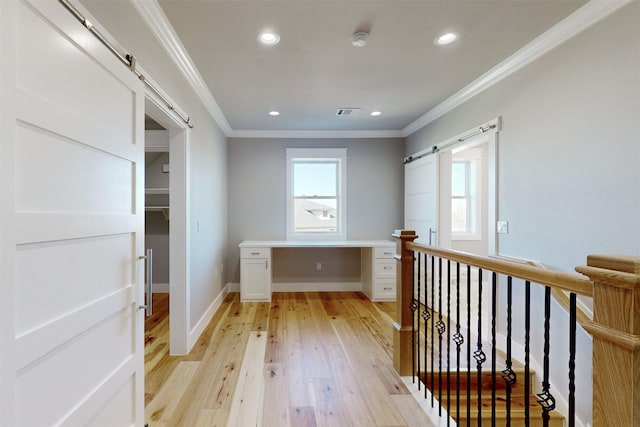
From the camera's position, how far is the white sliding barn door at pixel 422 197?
3865mm

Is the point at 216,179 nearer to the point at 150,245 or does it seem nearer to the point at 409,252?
the point at 150,245

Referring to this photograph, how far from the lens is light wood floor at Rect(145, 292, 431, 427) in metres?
1.86

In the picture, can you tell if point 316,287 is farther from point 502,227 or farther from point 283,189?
point 502,227

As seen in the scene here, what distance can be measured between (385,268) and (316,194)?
5.29ft

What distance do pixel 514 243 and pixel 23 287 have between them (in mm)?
3149

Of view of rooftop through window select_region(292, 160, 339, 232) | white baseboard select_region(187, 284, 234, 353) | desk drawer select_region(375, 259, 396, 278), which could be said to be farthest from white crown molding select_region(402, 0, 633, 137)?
white baseboard select_region(187, 284, 234, 353)

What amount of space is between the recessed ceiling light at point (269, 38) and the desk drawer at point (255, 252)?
2.68m

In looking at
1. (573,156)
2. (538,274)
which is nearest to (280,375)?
(538,274)

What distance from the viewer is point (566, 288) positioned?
0.96m

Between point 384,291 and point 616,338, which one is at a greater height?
point 616,338

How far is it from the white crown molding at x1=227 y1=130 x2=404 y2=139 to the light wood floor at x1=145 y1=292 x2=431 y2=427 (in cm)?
269

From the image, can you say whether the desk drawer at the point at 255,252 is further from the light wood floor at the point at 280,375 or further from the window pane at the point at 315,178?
the window pane at the point at 315,178

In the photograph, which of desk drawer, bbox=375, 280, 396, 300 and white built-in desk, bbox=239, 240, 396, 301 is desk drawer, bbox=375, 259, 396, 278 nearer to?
white built-in desk, bbox=239, 240, 396, 301

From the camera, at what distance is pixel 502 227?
276 centimetres
